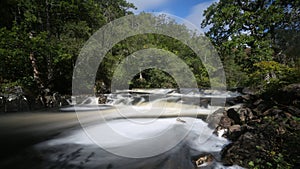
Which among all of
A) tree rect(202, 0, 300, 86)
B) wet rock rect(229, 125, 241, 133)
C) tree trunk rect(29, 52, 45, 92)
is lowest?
wet rock rect(229, 125, 241, 133)

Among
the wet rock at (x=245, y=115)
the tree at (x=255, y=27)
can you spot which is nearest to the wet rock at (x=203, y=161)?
the wet rock at (x=245, y=115)

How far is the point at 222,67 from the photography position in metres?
18.4

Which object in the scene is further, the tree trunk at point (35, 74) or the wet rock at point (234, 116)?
the tree trunk at point (35, 74)

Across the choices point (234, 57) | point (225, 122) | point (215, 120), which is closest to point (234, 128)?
point (225, 122)

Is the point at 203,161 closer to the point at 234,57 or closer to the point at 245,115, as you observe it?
the point at 245,115

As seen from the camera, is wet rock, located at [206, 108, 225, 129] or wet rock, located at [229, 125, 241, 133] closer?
wet rock, located at [229, 125, 241, 133]

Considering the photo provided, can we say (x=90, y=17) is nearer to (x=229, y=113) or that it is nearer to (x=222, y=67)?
(x=229, y=113)

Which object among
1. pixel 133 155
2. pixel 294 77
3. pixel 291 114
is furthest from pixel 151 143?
pixel 294 77

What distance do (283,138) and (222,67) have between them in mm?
16355

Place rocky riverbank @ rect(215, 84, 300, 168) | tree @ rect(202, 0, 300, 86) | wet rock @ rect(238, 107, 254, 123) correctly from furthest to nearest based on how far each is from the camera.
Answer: tree @ rect(202, 0, 300, 86) < wet rock @ rect(238, 107, 254, 123) < rocky riverbank @ rect(215, 84, 300, 168)

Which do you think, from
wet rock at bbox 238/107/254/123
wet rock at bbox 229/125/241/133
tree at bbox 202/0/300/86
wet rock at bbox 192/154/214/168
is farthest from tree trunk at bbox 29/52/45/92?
tree at bbox 202/0/300/86

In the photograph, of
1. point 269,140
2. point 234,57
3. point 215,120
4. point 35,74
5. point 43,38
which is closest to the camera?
point 269,140

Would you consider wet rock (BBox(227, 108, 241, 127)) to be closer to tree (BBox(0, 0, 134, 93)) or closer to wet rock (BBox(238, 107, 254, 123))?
wet rock (BBox(238, 107, 254, 123))

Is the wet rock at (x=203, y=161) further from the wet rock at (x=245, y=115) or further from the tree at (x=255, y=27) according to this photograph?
the tree at (x=255, y=27)
